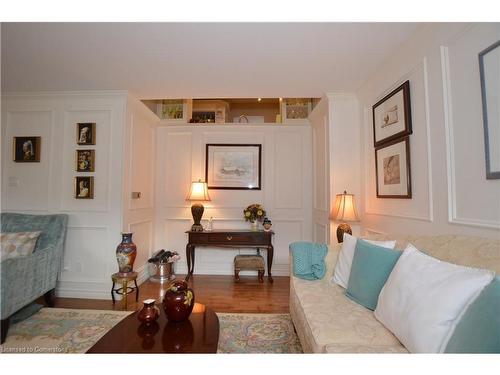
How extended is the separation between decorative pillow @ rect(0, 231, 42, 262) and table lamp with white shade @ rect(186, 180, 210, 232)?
5.48 ft

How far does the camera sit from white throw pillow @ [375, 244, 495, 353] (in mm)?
832

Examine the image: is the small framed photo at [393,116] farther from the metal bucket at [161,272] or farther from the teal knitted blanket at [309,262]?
the metal bucket at [161,272]

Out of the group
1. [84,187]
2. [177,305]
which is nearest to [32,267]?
[84,187]

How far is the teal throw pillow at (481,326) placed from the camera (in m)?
0.71

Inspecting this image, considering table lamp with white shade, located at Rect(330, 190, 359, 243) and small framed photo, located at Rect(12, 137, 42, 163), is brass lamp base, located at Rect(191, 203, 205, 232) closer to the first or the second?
table lamp with white shade, located at Rect(330, 190, 359, 243)

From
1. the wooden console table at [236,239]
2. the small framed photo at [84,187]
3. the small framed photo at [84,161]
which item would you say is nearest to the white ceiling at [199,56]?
the small framed photo at [84,161]

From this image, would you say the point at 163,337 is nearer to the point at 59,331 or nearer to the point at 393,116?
the point at 59,331

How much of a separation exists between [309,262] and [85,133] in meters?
2.96

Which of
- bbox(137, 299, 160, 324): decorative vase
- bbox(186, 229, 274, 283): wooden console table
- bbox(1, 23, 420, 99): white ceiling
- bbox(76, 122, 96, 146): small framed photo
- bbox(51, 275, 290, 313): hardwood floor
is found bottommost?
bbox(51, 275, 290, 313): hardwood floor

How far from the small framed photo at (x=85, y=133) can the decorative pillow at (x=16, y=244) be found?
1155mm

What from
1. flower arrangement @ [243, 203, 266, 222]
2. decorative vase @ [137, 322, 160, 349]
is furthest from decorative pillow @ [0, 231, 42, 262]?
flower arrangement @ [243, 203, 266, 222]

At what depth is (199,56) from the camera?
1.95 metres
